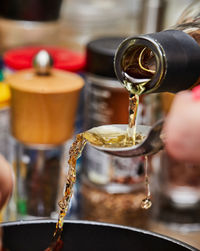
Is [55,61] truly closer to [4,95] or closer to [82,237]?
[4,95]

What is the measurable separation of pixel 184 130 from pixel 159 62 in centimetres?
4

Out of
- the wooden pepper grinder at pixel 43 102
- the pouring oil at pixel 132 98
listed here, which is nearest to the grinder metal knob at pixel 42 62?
the wooden pepper grinder at pixel 43 102

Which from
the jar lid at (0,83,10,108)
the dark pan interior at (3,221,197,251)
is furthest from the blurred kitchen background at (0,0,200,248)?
the dark pan interior at (3,221,197,251)

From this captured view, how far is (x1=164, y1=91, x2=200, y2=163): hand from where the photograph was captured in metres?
0.30

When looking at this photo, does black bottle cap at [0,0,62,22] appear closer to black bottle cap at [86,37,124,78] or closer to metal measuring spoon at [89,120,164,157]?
black bottle cap at [86,37,124,78]

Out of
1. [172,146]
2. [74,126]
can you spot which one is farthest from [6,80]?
[172,146]

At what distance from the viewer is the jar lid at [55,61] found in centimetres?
68

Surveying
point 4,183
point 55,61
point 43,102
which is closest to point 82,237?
point 4,183

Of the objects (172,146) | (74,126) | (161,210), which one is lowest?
(161,210)

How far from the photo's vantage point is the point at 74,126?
0.67 metres

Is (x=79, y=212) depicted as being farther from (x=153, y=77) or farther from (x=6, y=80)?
(x=153, y=77)

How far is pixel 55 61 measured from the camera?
2.31 feet

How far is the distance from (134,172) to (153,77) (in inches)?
14.3

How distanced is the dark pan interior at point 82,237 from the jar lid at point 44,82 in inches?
8.6
